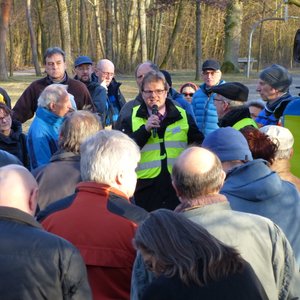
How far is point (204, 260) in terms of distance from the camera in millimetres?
2451

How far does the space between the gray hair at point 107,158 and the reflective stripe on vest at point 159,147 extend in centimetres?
218

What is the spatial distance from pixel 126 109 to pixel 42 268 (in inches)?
144

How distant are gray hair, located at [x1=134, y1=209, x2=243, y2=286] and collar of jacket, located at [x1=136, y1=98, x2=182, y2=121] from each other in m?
3.13

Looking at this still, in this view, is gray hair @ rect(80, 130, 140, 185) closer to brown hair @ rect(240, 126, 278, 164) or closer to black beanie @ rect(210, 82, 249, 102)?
brown hair @ rect(240, 126, 278, 164)

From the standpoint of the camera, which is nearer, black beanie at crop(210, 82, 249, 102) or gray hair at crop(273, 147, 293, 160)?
gray hair at crop(273, 147, 293, 160)

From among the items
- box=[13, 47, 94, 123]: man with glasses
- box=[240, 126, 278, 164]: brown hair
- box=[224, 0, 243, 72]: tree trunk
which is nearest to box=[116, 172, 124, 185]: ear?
box=[240, 126, 278, 164]: brown hair

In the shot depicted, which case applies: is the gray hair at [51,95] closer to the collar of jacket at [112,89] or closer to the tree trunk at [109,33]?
the collar of jacket at [112,89]

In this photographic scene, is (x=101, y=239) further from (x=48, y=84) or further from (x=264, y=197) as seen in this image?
(x=48, y=84)

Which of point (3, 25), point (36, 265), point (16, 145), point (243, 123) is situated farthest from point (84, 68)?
point (3, 25)

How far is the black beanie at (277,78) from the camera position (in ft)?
20.8

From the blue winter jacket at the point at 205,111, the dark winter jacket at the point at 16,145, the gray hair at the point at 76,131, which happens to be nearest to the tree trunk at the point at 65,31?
the blue winter jacket at the point at 205,111

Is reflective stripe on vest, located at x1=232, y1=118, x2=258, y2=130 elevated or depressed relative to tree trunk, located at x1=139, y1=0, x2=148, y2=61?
elevated

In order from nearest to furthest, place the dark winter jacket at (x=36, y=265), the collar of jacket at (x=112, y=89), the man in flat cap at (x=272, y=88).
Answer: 1. the dark winter jacket at (x=36, y=265)
2. the man in flat cap at (x=272, y=88)
3. the collar of jacket at (x=112, y=89)

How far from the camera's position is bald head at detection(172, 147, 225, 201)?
124 inches
